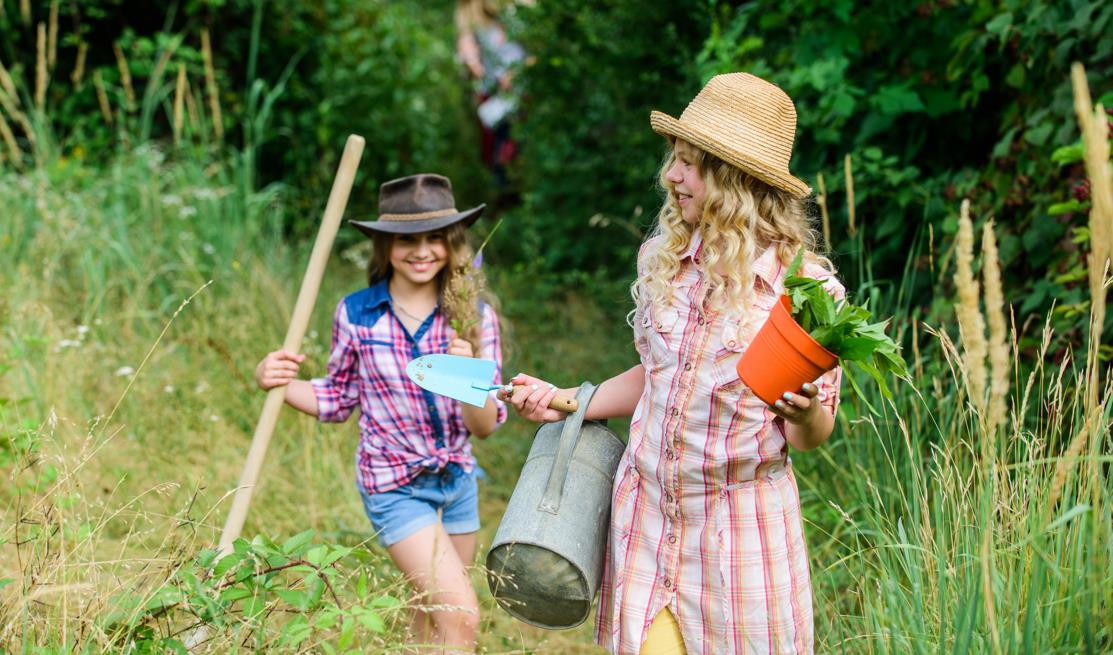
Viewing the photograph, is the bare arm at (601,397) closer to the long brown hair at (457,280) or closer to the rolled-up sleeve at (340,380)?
the long brown hair at (457,280)

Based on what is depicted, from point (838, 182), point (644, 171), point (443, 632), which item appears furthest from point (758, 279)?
point (644, 171)

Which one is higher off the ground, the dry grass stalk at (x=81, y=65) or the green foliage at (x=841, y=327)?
the green foliage at (x=841, y=327)

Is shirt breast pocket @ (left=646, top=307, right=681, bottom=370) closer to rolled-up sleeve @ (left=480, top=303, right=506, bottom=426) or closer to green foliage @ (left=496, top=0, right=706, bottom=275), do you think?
rolled-up sleeve @ (left=480, top=303, right=506, bottom=426)

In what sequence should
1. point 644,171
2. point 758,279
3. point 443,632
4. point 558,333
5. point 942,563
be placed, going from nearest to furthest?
point 942,563, point 758,279, point 443,632, point 644,171, point 558,333

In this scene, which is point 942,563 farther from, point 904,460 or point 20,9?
point 20,9

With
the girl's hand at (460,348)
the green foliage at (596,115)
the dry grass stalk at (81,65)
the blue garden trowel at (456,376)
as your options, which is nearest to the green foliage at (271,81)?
the dry grass stalk at (81,65)

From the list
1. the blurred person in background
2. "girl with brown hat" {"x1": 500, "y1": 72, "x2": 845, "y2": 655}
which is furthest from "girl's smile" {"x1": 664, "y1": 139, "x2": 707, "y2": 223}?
the blurred person in background

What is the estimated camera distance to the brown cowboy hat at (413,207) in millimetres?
2947

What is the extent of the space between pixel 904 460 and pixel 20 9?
5.99 meters

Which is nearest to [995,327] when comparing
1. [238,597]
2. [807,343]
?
[807,343]

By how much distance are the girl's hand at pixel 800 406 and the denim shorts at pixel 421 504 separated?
1242mm

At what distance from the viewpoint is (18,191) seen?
5125 mm

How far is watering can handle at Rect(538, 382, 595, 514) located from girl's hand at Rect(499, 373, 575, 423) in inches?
1.9

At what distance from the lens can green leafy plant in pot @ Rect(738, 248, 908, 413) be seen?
1.89 metres
